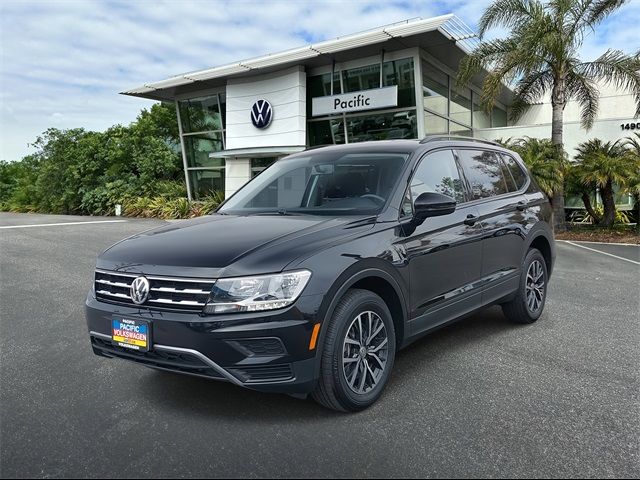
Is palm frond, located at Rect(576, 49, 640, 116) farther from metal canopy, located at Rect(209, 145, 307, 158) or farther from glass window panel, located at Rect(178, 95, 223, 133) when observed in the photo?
glass window panel, located at Rect(178, 95, 223, 133)

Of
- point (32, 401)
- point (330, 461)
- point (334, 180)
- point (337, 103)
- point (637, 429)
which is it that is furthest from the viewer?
point (337, 103)

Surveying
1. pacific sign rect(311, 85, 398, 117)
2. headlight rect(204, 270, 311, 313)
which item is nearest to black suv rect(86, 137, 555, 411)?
headlight rect(204, 270, 311, 313)

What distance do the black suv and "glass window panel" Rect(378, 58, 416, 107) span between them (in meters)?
14.6

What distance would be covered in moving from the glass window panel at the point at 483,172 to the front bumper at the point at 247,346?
239cm

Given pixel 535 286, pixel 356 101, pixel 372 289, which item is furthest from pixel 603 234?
pixel 372 289

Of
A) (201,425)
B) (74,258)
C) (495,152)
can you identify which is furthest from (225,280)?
(74,258)

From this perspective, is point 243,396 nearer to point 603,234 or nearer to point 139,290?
point 139,290

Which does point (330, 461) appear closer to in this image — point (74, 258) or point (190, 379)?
point (190, 379)

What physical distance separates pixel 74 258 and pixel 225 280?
Answer: 7.97 metres

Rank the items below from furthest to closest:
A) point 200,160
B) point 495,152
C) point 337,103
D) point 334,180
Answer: point 200,160
point 337,103
point 495,152
point 334,180

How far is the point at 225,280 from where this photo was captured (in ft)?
9.58

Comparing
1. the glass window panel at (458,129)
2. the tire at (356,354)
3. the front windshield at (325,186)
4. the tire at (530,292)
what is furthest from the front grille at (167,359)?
the glass window panel at (458,129)

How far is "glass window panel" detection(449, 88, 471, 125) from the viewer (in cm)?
2191

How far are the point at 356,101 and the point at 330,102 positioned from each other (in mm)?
1231
